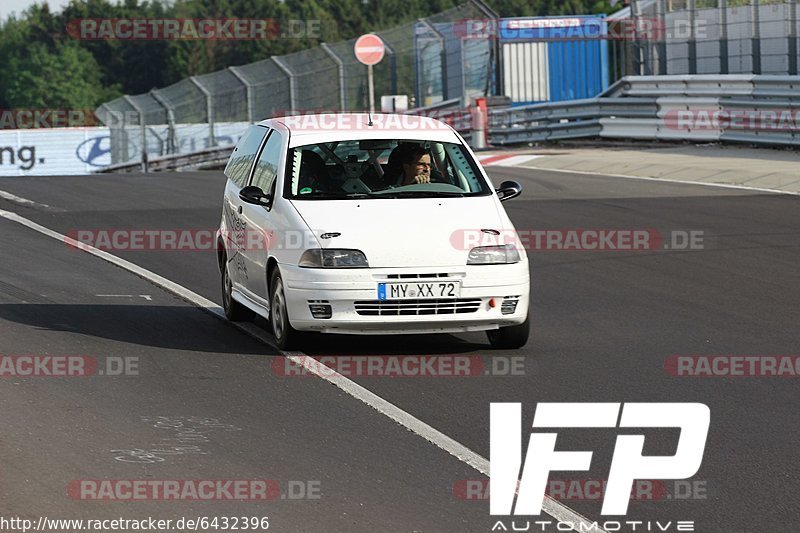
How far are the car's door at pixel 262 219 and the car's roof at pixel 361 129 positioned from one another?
16cm

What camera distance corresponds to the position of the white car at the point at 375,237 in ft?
31.5

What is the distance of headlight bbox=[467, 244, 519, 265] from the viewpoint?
382 inches

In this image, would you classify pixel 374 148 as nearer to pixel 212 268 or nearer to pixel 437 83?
pixel 212 268

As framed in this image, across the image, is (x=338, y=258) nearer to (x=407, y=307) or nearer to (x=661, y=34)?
(x=407, y=307)

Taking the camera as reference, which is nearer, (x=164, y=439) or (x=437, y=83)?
(x=164, y=439)

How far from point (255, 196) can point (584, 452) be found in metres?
4.14

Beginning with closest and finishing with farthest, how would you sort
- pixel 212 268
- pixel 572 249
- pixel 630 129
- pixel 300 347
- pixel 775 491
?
pixel 775 491
pixel 300 347
pixel 212 268
pixel 572 249
pixel 630 129

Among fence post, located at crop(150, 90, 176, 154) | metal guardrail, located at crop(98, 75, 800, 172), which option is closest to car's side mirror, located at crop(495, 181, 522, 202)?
metal guardrail, located at crop(98, 75, 800, 172)

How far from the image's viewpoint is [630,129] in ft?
102

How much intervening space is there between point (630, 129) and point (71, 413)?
78.9 ft

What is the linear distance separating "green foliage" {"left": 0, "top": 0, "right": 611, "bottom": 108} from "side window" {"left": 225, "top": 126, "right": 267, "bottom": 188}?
327 feet

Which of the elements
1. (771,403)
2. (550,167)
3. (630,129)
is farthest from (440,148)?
(630,129)

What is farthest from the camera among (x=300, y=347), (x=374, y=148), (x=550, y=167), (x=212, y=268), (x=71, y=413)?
(x=550, y=167)

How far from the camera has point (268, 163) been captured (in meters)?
11.0
